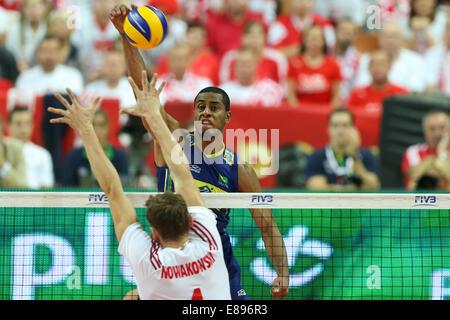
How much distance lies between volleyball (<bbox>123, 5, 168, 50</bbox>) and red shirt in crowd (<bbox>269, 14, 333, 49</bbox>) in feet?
31.6

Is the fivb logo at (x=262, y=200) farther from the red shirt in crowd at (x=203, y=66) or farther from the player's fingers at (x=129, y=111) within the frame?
the red shirt in crowd at (x=203, y=66)

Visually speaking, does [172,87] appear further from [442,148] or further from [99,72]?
[442,148]

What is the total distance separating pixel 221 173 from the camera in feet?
24.7

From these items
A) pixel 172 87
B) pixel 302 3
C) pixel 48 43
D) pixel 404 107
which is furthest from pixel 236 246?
pixel 302 3

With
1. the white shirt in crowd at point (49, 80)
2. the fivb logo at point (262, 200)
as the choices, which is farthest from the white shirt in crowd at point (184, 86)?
the fivb logo at point (262, 200)

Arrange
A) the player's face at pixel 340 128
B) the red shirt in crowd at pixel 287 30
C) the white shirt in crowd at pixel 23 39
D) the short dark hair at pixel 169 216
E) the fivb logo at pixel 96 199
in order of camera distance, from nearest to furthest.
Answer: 1. the short dark hair at pixel 169 216
2. the fivb logo at pixel 96 199
3. the player's face at pixel 340 128
4. the white shirt in crowd at pixel 23 39
5. the red shirt in crowd at pixel 287 30

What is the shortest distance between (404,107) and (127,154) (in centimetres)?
483

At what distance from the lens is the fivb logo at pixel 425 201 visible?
777cm

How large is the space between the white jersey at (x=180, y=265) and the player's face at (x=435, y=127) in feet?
23.7

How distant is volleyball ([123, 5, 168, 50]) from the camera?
7.44 metres

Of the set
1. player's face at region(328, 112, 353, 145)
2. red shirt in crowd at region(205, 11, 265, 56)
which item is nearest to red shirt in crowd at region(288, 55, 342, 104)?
red shirt in crowd at region(205, 11, 265, 56)

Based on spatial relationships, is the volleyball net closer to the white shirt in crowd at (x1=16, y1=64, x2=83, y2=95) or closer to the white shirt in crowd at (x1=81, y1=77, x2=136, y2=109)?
the white shirt in crowd at (x1=81, y1=77, x2=136, y2=109)

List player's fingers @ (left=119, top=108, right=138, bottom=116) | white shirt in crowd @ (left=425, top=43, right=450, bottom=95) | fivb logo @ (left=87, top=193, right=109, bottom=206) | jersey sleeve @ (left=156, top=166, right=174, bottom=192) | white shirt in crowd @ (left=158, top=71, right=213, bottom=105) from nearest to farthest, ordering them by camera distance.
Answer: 1. player's fingers @ (left=119, top=108, right=138, bottom=116)
2. jersey sleeve @ (left=156, top=166, right=174, bottom=192)
3. fivb logo @ (left=87, top=193, right=109, bottom=206)
4. white shirt in crowd @ (left=158, top=71, right=213, bottom=105)
5. white shirt in crowd @ (left=425, top=43, right=450, bottom=95)

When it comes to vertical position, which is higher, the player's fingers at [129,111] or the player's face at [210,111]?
the player's face at [210,111]
